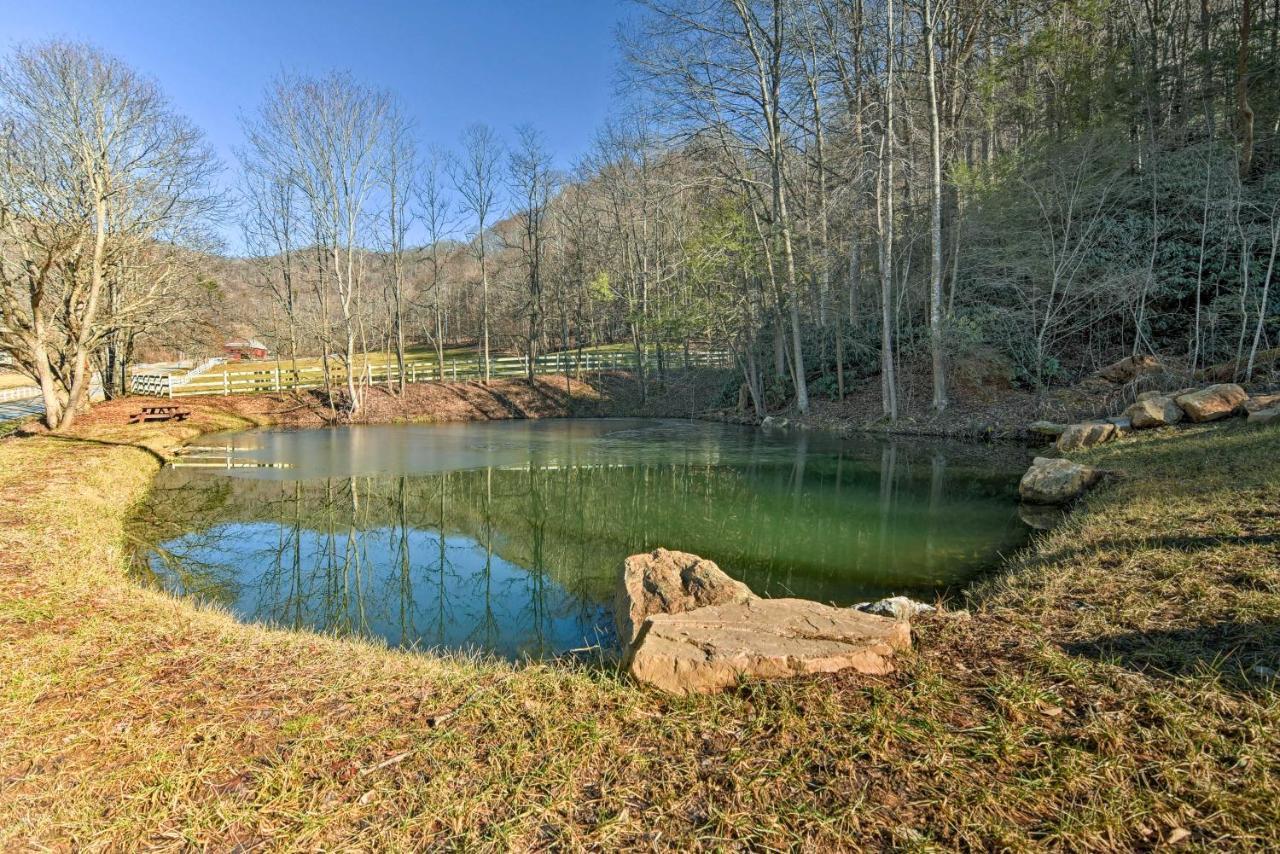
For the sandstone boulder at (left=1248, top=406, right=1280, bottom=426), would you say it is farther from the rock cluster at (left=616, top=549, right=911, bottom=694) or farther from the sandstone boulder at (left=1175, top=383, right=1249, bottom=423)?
the rock cluster at (left=616, top=549, right=911, bottom=694)

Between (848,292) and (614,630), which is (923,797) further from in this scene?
(848,292)

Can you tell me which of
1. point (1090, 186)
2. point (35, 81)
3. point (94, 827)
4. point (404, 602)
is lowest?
point (404, 602)

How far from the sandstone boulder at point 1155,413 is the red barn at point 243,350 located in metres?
59.7

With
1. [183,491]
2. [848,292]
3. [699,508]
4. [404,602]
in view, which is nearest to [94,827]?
[404,602]

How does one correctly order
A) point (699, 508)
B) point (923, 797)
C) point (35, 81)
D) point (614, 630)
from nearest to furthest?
point (923, 797)
point (614, 630)
point (699, 508)
point (35, 81)

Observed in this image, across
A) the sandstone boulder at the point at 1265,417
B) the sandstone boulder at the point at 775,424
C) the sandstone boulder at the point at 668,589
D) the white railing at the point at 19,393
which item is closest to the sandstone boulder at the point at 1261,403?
the sandstone boulder at the point at 1265,417

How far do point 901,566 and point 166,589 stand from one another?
26.0 feet

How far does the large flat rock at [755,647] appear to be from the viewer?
3.21 meters

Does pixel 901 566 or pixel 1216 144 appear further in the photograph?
pixel 1216 144

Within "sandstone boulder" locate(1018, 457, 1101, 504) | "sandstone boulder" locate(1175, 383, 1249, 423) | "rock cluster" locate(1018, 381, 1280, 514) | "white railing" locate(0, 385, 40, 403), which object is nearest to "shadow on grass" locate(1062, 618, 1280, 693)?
"rock cluster" locate(1018, 381, 1280, 514)

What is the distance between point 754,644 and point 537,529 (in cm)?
580

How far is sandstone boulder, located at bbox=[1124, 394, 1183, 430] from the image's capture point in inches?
417

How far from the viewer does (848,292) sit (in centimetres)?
2341

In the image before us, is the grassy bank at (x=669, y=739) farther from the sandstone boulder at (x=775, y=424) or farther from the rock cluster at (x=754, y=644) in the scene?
the sandstone boulder at (x=775, y=424)
